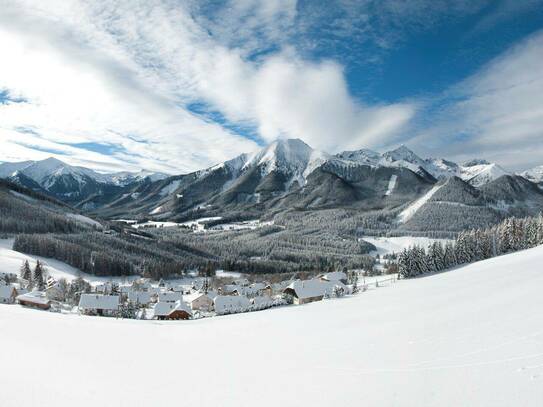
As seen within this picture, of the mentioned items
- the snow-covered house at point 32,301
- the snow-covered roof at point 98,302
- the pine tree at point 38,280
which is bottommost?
the snow-covered roof at point 98,302

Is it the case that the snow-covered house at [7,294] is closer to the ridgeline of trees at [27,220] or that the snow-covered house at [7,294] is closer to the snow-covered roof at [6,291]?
the snow-covered roof at [6,291]

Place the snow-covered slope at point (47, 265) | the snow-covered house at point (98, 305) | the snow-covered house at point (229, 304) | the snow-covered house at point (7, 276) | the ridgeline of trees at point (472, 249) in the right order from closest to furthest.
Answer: the snow-covered house at point (98, 305) → the snow-covered house at point (229, 304) → the ridgeline of trees at point (472, 249) → the snow-covered house at point (7, 276) → the snow-covered slope at point (47, 265)

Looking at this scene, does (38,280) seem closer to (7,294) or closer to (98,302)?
(7,294)

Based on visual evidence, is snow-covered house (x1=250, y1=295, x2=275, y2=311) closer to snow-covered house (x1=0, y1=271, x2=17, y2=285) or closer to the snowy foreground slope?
the snowy foreground slope

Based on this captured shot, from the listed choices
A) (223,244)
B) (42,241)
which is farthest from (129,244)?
(223,244)

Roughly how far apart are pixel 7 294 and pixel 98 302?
16.8 metres

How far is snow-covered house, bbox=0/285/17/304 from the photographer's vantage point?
60.2 m

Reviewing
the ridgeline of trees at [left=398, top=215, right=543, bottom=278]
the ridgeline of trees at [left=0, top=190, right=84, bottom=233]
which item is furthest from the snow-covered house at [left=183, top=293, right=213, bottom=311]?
the ridgeline of trees at [left=0, top=190, right=84, bottom=233]

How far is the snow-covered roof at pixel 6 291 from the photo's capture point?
6119 centimetres

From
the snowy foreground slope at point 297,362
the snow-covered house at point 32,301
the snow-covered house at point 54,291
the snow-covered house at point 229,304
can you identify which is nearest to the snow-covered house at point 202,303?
the snow-covered house at point 229,304

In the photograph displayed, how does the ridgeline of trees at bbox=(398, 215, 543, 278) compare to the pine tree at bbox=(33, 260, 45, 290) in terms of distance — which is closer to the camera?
the ridgeline of trees at bbox=(398, 215, 543, 278)

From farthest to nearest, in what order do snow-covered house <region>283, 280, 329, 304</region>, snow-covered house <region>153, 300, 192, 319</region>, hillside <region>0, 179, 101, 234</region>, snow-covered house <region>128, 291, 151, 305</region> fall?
hillside <region>0, 179, 101, 234</region> → snow-covered house <region>128, 291, 151, 305</region> → snow-covered house <region>283, 280, 329, 304</region> → snow-covered house <region>153, 300, 192, 319</region>

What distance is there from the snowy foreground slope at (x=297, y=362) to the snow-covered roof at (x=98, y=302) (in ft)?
100

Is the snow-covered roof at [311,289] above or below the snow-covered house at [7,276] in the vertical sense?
below
